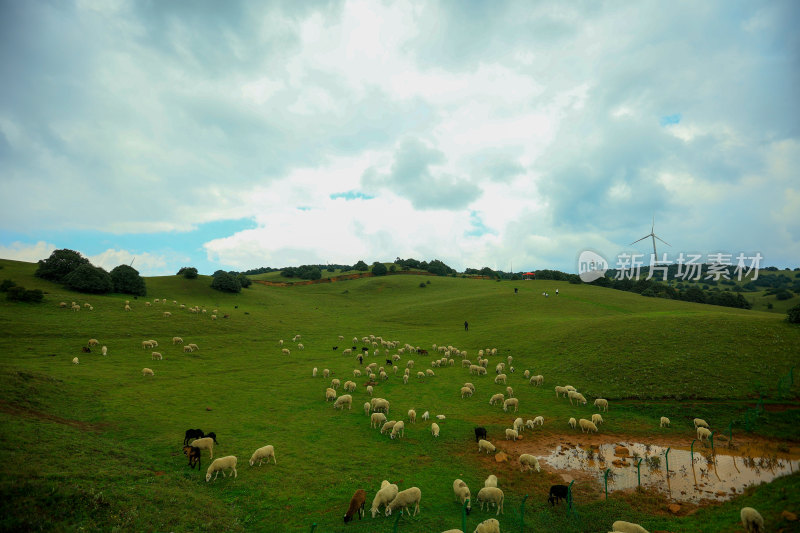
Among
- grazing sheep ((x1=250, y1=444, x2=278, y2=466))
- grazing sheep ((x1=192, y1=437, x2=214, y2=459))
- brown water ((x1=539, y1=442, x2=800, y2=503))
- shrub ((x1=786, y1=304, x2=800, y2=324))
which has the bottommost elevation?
brown water ((x1=539, y1=442, x2=800, y2=503))

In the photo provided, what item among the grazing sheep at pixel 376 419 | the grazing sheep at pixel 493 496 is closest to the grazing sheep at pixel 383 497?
the grazing sheep at pixel 493 496

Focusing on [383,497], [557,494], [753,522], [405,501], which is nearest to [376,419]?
[383,497]

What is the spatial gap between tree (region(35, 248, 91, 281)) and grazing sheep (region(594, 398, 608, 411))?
8089cm

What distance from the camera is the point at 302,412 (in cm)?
2212

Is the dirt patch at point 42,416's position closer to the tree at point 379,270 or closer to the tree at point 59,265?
the tree at point 59,265

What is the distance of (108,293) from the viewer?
2311 inches

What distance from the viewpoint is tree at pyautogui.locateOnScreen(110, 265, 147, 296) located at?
61.3m

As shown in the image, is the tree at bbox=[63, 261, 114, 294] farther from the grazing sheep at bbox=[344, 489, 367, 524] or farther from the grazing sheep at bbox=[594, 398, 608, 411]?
the grazing sheep at bbox=[594, 398, 608, 411]

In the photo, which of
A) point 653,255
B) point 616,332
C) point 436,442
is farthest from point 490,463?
point 653,255

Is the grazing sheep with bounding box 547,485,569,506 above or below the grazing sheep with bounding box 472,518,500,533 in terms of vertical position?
below

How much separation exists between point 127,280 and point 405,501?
72.9 m

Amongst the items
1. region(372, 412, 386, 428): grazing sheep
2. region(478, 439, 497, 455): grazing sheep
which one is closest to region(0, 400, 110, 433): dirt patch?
region(372, 412, 386, 428): grazing sheep

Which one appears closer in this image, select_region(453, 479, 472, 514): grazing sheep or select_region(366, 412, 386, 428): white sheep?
select_region(453, 479, 472, 514): grazing sheep

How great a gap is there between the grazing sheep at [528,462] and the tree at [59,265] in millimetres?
77550
